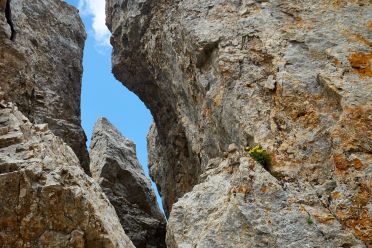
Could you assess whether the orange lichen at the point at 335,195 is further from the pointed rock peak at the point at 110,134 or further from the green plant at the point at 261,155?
the pointed rock peak at the point at 110,134

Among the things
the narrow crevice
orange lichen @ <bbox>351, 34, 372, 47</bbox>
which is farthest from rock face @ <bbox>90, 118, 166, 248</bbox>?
orange lichen @ <bbox>351, 34, 372, 47</bbox>

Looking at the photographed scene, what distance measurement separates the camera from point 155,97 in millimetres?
34688

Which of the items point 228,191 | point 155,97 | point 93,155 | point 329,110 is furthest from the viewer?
point 93,155

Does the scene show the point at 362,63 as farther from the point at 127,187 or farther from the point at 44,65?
the point at 127,187

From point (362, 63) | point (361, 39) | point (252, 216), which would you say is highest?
point (361, 39)

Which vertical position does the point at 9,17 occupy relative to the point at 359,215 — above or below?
above

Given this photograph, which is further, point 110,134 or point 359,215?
point 110,134

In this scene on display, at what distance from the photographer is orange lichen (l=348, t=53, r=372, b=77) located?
1961 cm

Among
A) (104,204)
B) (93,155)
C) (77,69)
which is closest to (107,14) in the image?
(77,69)

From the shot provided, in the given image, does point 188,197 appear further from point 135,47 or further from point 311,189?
point 135,47

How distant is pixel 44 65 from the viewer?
32.9m

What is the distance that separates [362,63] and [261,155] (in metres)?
5.74

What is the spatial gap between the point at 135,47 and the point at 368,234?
70.1 feet

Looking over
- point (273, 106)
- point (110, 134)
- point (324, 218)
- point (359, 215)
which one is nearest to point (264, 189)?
point (324, 218)
